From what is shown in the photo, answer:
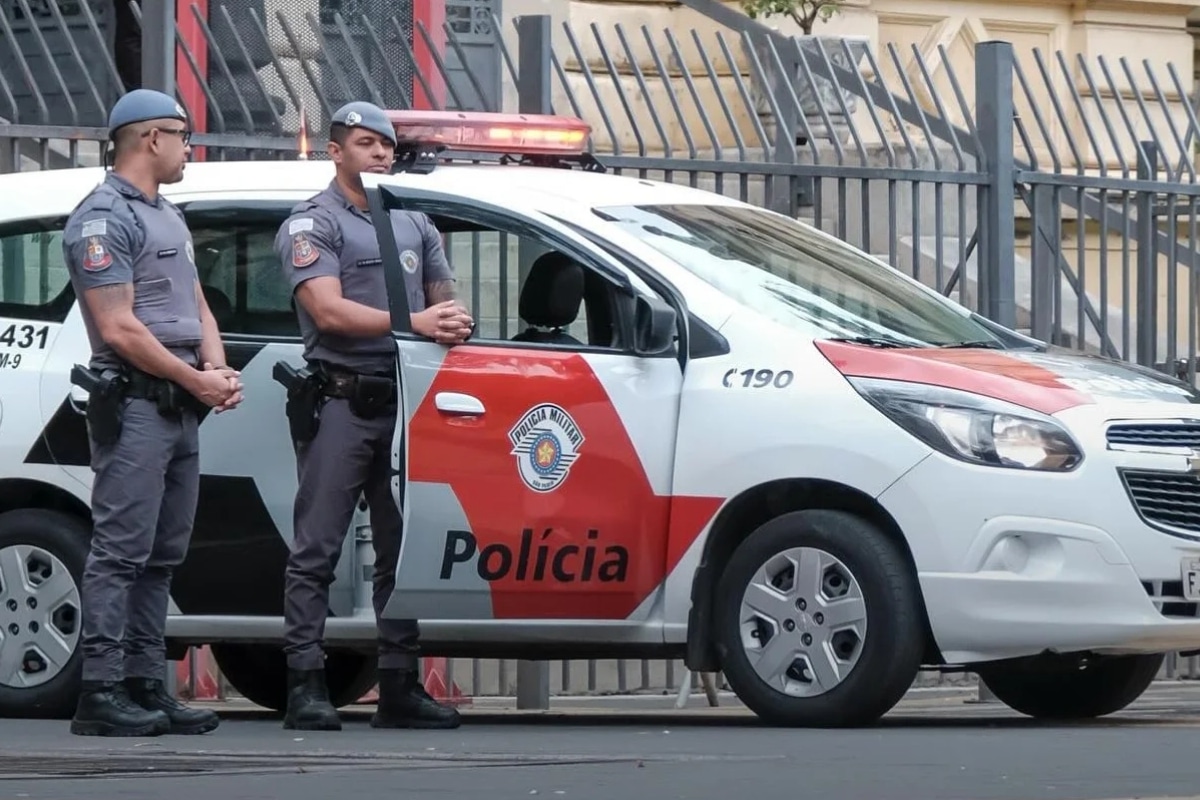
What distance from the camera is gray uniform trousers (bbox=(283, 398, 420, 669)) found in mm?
8258

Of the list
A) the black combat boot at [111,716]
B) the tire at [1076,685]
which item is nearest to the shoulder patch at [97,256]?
the black combat boot at [111,716]

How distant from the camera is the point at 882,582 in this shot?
26.2 ft

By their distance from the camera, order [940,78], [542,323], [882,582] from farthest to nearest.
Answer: [940,78] → [542,323] → [882,582]

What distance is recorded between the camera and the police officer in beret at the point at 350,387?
826 cm

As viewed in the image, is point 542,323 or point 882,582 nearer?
point 882,582

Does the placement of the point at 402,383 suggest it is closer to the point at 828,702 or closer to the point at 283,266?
the point at 283,266

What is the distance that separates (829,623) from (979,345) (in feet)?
3.76

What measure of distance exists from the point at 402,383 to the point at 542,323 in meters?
0.51

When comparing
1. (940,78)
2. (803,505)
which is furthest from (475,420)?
(940,78)

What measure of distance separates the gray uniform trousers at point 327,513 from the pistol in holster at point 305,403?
23 mm

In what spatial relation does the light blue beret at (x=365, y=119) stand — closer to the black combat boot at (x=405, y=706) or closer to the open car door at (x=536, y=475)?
the open car door at (x=536, y=475)

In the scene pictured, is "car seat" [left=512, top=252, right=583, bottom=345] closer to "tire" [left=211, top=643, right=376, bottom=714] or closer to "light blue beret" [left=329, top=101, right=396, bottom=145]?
"light blue beret" [left=329, top=101, right=396, bottom=145]

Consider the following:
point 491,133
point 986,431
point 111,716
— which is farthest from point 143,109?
point 986,431

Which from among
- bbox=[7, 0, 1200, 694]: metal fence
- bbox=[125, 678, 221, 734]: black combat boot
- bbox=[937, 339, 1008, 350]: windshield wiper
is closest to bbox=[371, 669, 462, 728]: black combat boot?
bbox=[125, 678, 221, 734]: black combat boot
